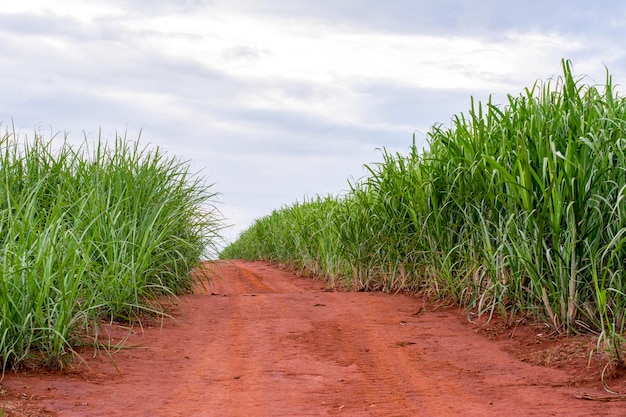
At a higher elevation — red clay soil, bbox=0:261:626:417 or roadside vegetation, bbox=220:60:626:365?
roadside vegetation, bbox=220:60:626:365

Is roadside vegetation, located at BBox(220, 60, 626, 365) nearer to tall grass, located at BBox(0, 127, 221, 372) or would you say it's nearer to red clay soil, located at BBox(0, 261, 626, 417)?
red clay soil, located at BBox(0, 261, 626, 417)

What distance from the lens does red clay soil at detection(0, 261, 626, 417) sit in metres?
3.21

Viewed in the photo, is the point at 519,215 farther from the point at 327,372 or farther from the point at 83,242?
Result: the point at 83,242

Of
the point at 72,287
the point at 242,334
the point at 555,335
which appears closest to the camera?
the point at 72,287

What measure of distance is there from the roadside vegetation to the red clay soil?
0.90 ft

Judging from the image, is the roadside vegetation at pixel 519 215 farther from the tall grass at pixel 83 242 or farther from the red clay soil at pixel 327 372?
the tall grass at pixel 83 242

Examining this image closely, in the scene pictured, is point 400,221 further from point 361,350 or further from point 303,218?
point 303,218

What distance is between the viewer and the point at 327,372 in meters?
3.88

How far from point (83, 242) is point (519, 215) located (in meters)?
2.85


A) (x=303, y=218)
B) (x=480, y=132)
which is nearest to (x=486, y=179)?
(x=480, y=132)

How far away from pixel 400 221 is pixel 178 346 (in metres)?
2.78

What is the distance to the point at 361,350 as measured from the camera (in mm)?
4465

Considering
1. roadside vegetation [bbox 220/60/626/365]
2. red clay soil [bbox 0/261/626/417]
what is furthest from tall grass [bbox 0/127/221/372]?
roadside vegetation [bbox 220/60/626/365]

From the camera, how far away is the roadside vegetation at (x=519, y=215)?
4160 millimetres
